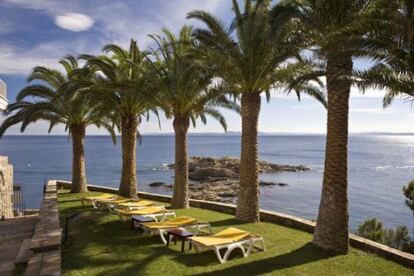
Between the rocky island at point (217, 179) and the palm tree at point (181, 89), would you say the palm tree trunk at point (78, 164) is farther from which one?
the rocky island at point (217, 179)

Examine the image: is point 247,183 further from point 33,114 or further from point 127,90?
point 33,114

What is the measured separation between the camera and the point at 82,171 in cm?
2144

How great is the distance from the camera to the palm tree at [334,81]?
9742 mm

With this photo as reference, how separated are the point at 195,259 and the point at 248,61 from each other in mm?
6882

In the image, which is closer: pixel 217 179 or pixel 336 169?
pixel 336 169

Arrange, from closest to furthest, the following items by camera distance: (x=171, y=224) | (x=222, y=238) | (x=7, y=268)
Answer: (x=7, y=268) < (x=222, y=238) < (x=171, y=224)

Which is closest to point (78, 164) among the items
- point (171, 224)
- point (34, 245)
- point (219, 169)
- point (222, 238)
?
point (171, 224)

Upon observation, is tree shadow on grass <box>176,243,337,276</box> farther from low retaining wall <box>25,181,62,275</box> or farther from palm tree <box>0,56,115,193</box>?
palm tree <box>0,56,115,193</box>

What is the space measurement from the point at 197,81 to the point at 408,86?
28.9ft

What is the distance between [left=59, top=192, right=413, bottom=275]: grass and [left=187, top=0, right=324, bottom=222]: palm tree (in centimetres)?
239

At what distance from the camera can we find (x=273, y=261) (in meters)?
9.07

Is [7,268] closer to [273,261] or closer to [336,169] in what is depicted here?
[273,261]

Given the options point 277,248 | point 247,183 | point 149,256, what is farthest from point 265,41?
point 149,256

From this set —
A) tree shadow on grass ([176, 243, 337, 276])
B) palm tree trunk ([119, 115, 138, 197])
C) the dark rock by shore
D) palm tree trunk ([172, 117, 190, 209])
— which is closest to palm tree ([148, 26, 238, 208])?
palm tree trunk ([172, 117, 190, 209])
